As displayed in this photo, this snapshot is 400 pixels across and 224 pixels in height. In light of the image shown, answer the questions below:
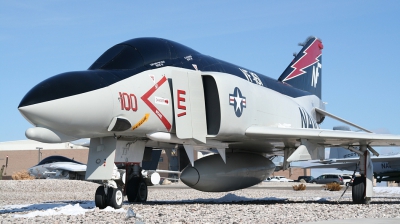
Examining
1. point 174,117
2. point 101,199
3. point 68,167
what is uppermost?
point 174,117

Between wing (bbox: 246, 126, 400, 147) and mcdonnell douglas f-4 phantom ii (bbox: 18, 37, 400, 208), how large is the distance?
2cm

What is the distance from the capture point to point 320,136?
11.9m

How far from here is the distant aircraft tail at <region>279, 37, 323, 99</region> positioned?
57.8 ft

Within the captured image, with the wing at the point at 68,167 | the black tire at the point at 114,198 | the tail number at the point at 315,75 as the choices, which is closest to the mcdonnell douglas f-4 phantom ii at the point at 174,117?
the black tire at the point at 114,198

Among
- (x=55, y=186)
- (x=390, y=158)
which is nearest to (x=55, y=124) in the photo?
(x=55, y=186)

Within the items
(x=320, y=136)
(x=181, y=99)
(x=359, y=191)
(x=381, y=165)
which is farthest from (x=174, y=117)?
(x=381, y=165)

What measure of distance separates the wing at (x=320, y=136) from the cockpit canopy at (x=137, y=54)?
2.44 m

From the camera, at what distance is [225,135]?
11156 mm

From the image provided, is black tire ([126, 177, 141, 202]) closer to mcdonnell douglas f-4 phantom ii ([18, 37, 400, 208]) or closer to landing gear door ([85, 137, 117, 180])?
mcdonnell douglas f-4 phantom ii ([18, 37, 400, 208])

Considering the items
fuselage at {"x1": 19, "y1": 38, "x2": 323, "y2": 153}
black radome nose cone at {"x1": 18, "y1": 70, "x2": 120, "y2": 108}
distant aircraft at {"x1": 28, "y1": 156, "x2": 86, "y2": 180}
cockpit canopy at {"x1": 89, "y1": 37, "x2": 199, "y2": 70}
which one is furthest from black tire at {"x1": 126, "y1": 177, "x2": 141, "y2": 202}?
distant aircraft at {"x1": 28, "y1": 156, "x2": 86, "y2": 180}

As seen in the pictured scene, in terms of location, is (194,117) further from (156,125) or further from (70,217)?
(70,217)

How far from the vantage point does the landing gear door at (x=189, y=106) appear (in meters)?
10.4

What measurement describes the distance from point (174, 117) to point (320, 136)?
349cm

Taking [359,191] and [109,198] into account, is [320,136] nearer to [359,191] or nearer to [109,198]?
[359,191]
